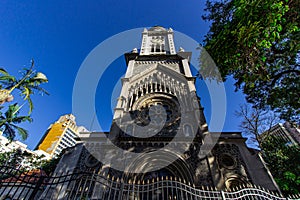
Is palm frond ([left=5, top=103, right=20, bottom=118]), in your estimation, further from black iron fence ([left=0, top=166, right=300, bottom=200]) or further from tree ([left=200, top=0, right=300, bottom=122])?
tree ([left=200, top=0, right=300, bottom=122])

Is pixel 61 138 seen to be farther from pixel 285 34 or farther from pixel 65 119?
pixel 285 34

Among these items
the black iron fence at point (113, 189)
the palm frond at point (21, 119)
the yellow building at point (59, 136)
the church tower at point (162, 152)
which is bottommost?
the black iron fence at point (113, 189)

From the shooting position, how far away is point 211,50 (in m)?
8.38

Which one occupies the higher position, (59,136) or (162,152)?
(59,136)

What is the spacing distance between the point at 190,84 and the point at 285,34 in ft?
25.7

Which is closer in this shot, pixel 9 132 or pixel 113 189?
pixel 113 189

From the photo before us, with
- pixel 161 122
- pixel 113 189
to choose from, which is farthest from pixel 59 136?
pixel 113 189

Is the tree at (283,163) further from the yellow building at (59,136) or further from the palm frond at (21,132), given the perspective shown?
the yellow building at (59,136)

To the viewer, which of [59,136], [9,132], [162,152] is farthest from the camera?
[59,136]


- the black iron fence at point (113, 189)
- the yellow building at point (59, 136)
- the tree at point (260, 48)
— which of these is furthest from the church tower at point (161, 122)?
the yellow building at point (59, 136)

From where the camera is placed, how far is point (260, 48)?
7680 millimetres

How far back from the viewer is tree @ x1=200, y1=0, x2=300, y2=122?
20.0 ft

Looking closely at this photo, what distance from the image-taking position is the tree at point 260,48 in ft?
20.0

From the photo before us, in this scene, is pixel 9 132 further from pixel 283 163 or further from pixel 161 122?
pixel 283 163
